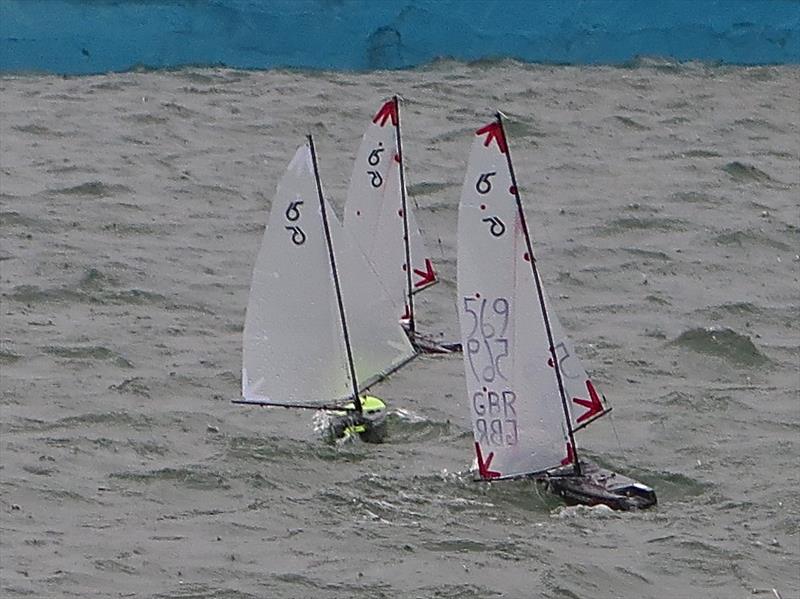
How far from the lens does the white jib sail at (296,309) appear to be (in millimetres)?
11852

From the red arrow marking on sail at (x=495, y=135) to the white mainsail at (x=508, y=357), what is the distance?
1.33 feet

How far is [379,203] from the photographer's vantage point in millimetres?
13531

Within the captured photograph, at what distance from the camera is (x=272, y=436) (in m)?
12.2

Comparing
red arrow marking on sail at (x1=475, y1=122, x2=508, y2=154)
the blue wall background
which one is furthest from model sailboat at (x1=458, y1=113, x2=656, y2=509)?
the blue wall background

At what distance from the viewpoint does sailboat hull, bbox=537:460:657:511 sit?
1060cm

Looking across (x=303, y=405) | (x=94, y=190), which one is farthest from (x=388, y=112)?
(x=94, y=190)

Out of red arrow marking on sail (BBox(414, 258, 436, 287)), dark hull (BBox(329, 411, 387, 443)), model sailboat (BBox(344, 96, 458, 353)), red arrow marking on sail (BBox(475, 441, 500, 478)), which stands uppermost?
model sailboat (BBox(344, 96, 458, 353))

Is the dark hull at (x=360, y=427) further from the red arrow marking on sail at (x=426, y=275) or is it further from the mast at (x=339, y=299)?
the red arrow marking on sail at (x=426, y=275)

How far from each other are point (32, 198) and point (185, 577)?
10.1m

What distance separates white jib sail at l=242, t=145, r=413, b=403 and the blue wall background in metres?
12.3

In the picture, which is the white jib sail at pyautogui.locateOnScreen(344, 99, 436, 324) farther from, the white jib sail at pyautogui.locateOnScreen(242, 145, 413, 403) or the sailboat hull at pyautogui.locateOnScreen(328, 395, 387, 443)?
the sailboat hull at pyautogui.locateOnScreen(328, 395, 387, 443)

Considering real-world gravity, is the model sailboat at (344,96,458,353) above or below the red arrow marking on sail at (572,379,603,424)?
above

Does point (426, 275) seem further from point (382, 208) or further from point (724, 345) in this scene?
point (724, 345)

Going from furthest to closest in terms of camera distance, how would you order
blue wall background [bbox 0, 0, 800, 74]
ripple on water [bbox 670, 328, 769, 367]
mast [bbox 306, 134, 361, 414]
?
blue wall background [bbox 0, 0, 800, 74] → ripple on water [bbox 670, 328, 769, 367] → mast [bbox 306, 134, 361, 414]
